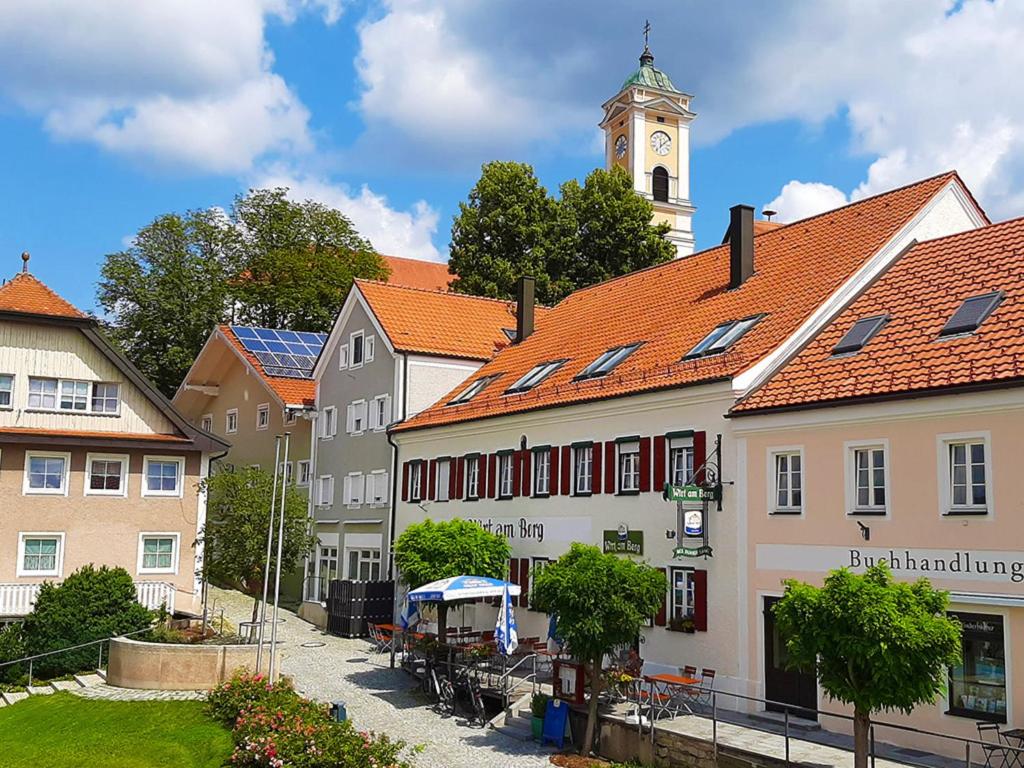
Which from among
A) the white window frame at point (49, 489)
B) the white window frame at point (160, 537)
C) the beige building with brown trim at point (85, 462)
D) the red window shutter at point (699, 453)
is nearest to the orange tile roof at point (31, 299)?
the beige building with brown trim at point (85, 462)

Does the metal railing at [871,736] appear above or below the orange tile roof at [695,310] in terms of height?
below

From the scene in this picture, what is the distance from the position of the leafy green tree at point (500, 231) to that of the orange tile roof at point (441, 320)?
29.8 ft

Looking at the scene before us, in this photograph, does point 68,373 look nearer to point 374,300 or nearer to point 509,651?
point 374,300

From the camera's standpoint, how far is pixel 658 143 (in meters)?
76.9

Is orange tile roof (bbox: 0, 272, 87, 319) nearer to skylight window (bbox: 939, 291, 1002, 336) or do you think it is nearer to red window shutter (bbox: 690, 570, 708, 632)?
red window shutter (bbox: 690, 570, 708, 632)

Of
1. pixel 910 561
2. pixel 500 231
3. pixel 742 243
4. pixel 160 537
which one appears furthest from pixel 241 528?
pixel 500 231

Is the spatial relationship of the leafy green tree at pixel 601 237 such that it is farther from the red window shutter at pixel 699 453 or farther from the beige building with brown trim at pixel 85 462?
the red window shutter at pixel 699 453

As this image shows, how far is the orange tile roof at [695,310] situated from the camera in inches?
891

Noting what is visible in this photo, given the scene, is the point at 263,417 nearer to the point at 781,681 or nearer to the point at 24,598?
the point at 24,598

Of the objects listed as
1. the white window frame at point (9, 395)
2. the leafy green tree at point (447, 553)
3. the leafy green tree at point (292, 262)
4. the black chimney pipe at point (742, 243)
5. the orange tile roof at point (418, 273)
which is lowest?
the leafy green tree at point (447, 553)

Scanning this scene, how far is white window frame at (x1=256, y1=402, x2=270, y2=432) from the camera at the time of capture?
139 feet

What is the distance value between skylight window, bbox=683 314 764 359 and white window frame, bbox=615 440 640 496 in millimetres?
2271

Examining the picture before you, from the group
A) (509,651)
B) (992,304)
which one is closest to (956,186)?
(992,304)

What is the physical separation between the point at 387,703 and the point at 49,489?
12.6 meters
